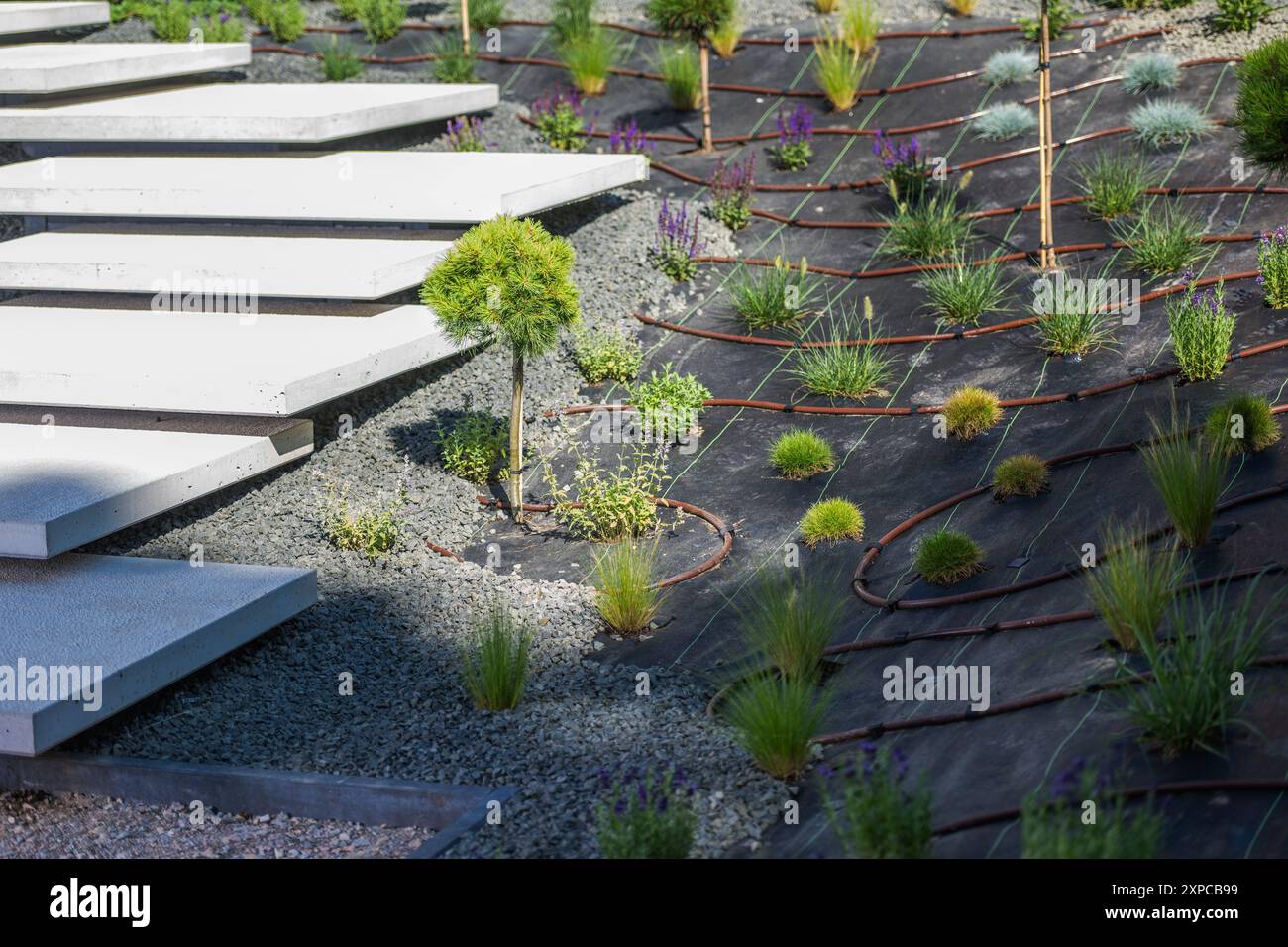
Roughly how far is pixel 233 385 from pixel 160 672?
6.32 feet

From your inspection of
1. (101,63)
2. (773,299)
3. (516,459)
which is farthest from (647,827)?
(101,63)

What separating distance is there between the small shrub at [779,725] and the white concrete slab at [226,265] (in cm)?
398

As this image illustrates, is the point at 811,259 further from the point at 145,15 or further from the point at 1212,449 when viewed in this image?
the point at 145,15

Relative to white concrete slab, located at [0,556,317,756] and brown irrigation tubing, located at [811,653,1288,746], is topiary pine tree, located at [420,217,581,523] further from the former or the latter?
brown irrigation tubing, located at [811,653,1288,746]

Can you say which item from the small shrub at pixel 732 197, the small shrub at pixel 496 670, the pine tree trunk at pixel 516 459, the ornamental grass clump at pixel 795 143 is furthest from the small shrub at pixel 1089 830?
the ornamental grass clump at pixel 795 143

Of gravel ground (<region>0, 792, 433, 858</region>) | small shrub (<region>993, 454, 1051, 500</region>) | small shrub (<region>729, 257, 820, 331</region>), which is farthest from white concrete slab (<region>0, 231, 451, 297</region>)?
small shrub (<region>993, 454, 1051, 500</region>)

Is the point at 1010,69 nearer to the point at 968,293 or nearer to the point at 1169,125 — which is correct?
the point at 1169,125

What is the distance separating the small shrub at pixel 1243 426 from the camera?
588 centimetres

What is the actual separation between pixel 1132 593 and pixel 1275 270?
305cm

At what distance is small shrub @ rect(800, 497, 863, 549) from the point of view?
21.2 ft

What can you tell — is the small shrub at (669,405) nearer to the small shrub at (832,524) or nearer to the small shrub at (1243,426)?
the small shrub at (832,524)

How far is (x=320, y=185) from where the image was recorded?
909 centimetres

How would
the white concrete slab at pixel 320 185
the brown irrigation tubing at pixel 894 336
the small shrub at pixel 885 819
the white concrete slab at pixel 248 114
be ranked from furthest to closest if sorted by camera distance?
1. the white concrete slab at pixel 248 114
2. the white concrete slab at pixel 320 185
3. the brown irrigation tubing at pixel 894 336
4. the small shrub at pixel 885 819

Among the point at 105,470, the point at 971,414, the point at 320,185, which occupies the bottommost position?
the point at 105,470
